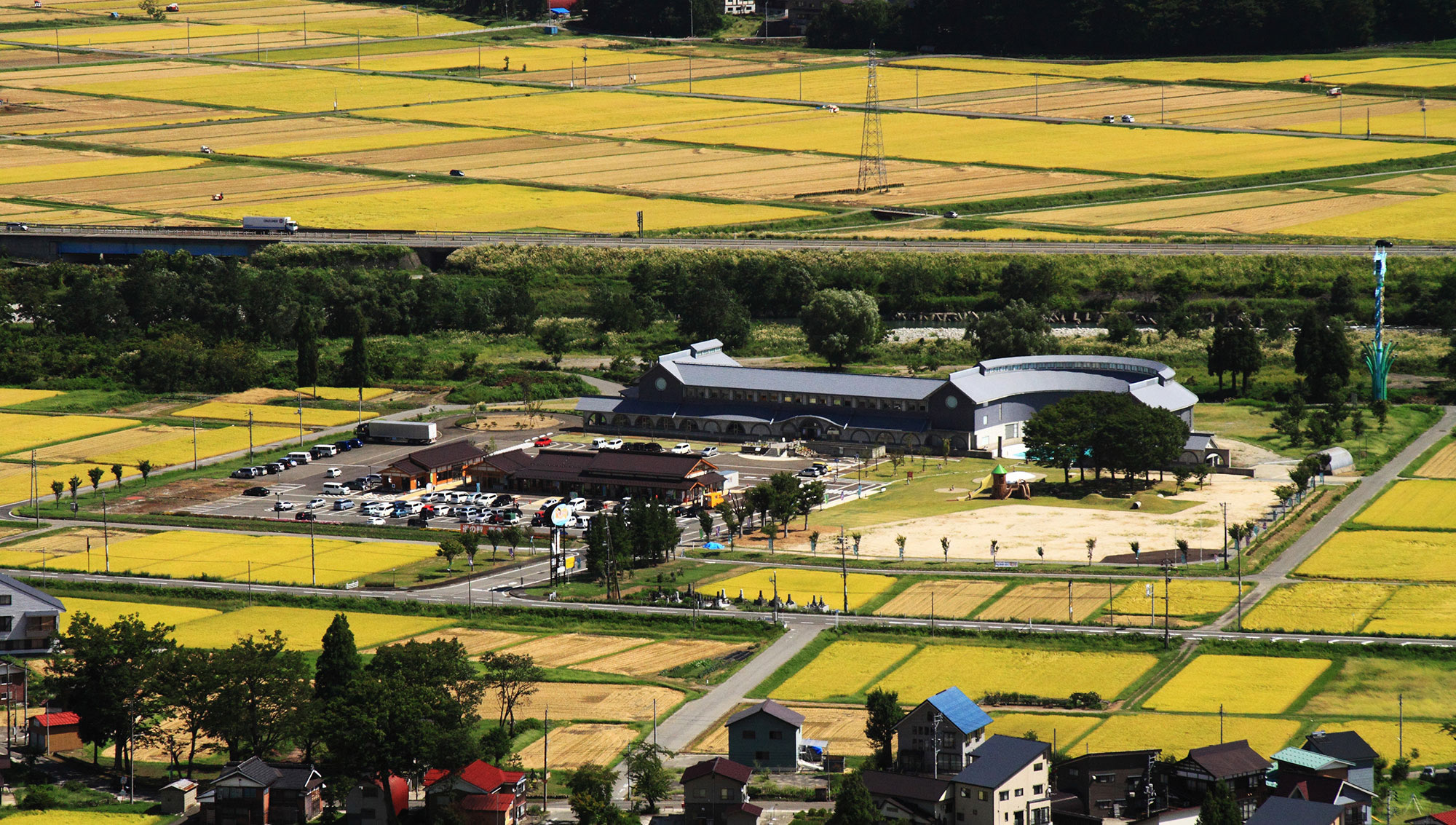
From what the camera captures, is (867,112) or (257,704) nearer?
(257,704)

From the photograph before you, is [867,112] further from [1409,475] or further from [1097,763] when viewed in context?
[1097,763]

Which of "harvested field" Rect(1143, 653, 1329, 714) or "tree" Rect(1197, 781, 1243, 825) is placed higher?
"tree" Rect(1197, 781, 1243, 825)

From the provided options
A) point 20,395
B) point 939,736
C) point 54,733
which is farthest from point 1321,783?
point 20,395

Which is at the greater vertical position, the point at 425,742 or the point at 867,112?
the point at 867,112

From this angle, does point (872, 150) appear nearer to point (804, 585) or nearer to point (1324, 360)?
point (1324, 360)

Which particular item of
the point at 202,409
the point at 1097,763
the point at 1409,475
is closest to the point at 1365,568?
the point at 1409,475

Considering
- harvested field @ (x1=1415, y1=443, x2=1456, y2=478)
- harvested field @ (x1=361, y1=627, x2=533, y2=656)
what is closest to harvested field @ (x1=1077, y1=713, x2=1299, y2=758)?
harvested field @ (x1=361, y1=627, x2=533, y2=656)

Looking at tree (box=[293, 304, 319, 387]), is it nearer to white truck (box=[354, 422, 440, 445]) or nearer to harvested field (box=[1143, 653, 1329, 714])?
white truck (box=[354, 422, 440, 445])
